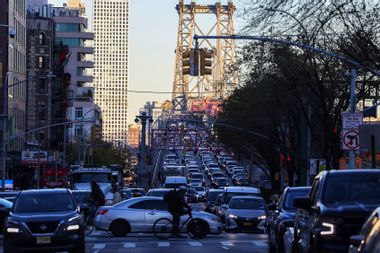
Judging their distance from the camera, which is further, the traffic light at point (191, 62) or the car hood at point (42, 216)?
the traffic light at point (191, 62)

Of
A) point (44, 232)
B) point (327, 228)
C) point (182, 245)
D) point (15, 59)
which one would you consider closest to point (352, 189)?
point (327, 228)

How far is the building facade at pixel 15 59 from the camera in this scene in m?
87.0

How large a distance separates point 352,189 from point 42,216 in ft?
35.0

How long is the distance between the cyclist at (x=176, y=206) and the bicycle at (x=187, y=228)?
1.55ft

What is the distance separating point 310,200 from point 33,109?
3650 inches

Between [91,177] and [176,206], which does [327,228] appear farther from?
[91,177]

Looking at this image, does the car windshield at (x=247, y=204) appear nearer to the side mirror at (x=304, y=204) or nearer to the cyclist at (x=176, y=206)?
the cyclist at (x=176, y=206)

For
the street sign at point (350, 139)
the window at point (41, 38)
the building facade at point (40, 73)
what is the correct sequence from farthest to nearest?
the window at point (41, 38), the building facade at point (40, 73), the street sign at point (350, 139)

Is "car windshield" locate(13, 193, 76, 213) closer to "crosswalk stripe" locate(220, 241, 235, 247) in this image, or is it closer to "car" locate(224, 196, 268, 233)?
"crosswalk stripe" locate(220, 241, 235, 247)

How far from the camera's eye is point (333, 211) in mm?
16422

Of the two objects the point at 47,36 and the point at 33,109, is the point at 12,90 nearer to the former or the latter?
the point at 33,109

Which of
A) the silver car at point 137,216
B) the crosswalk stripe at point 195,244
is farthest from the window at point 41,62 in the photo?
the crosswalk stripe at point 195,244

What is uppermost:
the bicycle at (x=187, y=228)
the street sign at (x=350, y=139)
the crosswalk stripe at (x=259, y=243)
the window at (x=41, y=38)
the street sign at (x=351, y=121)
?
the window at (x=41, y=38)

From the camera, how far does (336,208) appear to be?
54.2 feet
